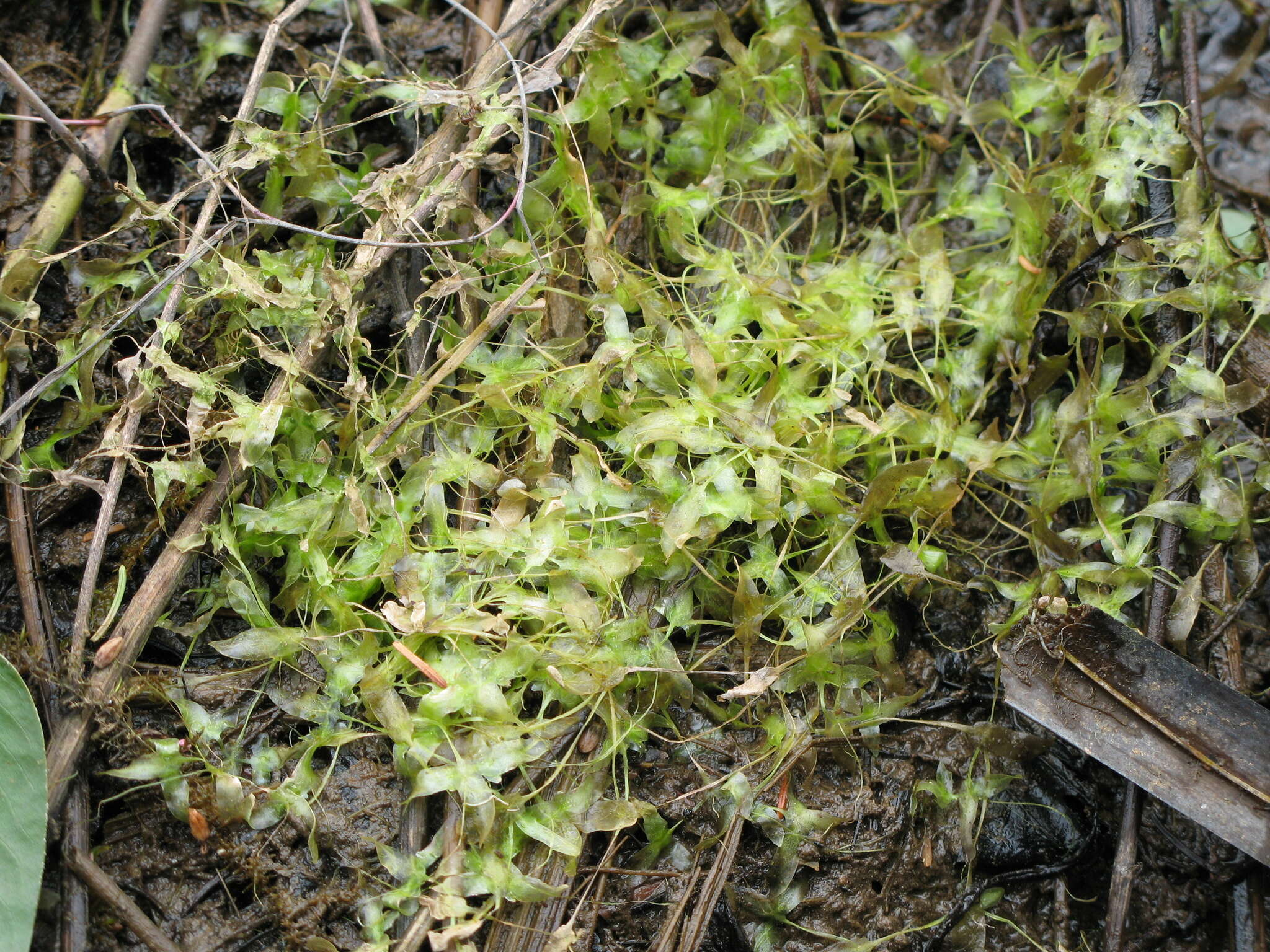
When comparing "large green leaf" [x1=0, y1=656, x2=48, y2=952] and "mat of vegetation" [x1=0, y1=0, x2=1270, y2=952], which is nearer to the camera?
"large green leaf" [x1=0, y1=656, x2=48, y2=952]

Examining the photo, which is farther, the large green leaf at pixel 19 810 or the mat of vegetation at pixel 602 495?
the mat of vegetation at pixel 602 495

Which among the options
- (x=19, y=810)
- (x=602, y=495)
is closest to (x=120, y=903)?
(x=19, y=810)

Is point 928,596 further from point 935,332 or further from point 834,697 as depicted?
point 935,332

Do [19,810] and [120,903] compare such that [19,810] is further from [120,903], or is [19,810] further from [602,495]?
[602,495]

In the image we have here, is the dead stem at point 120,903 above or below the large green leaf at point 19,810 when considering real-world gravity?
below

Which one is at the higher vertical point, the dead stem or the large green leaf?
the large green leaf

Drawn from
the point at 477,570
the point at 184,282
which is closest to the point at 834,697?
the point at 477,570
